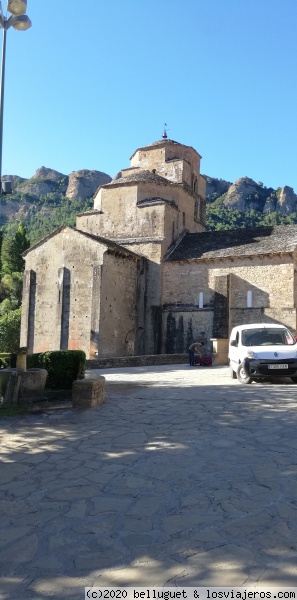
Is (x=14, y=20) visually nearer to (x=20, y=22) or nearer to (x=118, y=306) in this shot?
(x=20, y=22)

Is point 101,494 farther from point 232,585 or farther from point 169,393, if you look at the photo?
point 169,393

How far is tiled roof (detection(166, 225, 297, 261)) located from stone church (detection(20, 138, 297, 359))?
0.22 ft

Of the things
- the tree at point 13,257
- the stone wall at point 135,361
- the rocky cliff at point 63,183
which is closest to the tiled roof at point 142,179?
the stone wall at point 135,361

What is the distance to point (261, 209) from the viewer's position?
89.1 m

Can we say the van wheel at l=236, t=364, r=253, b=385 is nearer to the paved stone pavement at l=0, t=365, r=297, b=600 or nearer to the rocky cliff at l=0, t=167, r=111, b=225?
the paved stone pavement at l=0, t=365, r=297, b=600

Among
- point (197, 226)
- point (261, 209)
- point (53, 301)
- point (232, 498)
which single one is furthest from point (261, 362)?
point (261, 209)

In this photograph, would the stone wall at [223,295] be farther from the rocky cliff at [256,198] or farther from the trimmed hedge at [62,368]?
the rocky cliff at [256,198]

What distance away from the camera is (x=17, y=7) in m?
7.69

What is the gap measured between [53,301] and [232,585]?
24858mm

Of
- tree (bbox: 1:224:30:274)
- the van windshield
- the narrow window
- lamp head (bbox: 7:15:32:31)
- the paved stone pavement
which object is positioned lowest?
the paved stone pavement

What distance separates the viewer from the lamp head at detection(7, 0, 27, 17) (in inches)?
300

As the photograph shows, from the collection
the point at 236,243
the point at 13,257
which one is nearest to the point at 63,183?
the point at 13,257

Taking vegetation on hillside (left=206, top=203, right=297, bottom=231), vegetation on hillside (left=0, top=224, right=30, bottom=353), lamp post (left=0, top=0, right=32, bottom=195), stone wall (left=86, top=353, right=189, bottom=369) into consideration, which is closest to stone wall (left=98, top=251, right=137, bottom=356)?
stone wall (left=86, top=353, right=189, bottom=369)

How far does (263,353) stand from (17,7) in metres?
8.78
